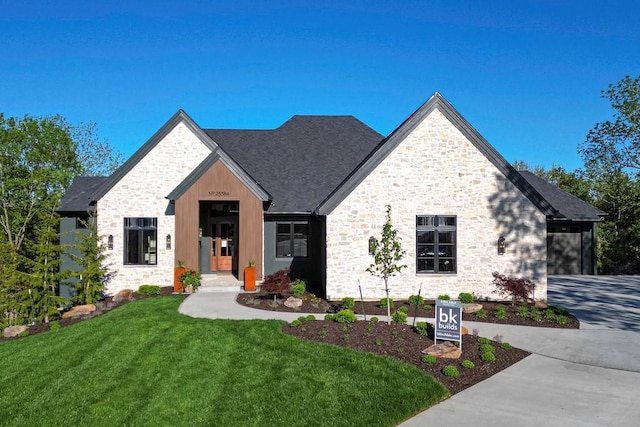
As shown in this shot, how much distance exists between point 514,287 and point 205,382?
32.9ft

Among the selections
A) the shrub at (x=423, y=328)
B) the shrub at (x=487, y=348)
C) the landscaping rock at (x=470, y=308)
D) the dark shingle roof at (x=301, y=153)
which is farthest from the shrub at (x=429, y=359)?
the dark shingle roof at (x=301, y=153)

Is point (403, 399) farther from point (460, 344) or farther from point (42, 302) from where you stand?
point (42, 302)

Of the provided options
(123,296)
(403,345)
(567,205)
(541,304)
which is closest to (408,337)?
(403,345)

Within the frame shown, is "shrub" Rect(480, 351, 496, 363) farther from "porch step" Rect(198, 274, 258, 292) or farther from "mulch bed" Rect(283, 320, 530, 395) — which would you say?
"porch step" Rect(198, 274, 258, 292)

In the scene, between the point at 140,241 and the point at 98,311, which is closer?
the point at 98,311

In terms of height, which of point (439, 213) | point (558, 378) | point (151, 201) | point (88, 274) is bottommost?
point (558, 378)

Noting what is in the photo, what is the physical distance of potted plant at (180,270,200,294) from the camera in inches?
657

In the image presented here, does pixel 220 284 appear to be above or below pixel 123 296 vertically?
above

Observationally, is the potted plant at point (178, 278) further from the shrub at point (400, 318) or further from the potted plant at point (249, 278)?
the shrub at point (400, 318)

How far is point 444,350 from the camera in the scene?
8.88 meters

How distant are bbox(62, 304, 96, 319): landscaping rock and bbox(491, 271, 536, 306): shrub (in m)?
14.1

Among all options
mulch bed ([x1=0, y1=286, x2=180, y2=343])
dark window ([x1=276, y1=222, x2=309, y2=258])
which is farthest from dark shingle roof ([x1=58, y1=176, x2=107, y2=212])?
dark window ([x1=276, y1=222, x2=309, y2=258])

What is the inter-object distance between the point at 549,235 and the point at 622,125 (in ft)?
44.5

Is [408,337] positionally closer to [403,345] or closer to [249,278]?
[403,345]
